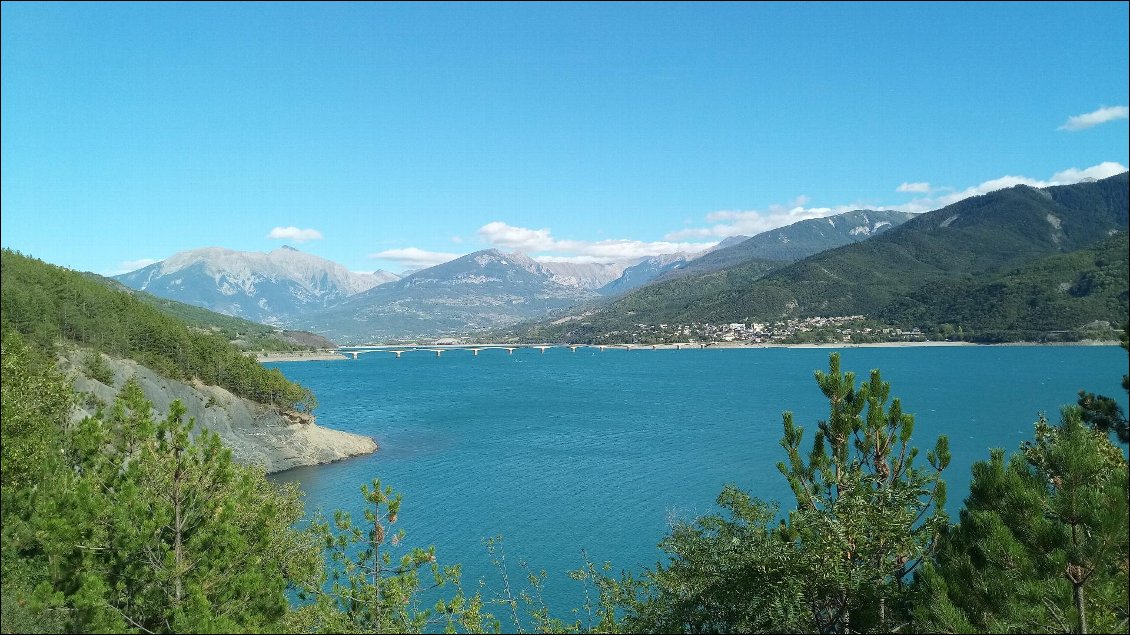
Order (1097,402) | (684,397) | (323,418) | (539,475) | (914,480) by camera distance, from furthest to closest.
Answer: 1. (684,397)
2. (323,418)
3. (539,475)
4. (1097,402)
5. (914,480)

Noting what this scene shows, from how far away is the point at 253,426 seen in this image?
201 feet

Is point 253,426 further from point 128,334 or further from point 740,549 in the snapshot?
point 740,549

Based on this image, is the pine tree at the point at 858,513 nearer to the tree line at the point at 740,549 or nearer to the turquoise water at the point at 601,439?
the tree line at the point at 740,549

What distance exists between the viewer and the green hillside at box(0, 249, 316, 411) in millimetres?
43216

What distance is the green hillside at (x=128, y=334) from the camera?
43216 millimetres

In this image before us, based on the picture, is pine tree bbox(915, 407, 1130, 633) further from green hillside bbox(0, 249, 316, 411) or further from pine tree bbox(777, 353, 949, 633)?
green hillside bbox(0, 249, 316, 411)

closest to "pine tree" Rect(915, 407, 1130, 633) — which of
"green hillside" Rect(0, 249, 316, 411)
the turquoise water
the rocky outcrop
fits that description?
the turquoise water

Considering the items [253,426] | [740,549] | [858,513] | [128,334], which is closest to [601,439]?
[253,426]

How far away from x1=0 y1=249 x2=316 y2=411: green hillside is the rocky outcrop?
177cm

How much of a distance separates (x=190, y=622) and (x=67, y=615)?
2478 mm

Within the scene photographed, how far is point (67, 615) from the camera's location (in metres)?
10.7

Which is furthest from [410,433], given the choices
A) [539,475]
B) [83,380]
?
[83,380]

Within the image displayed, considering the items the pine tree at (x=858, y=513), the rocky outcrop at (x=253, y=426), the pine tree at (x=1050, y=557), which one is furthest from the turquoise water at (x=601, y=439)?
the pine tree at (x=1050, y=557)

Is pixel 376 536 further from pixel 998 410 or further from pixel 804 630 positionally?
pixel 998 410
